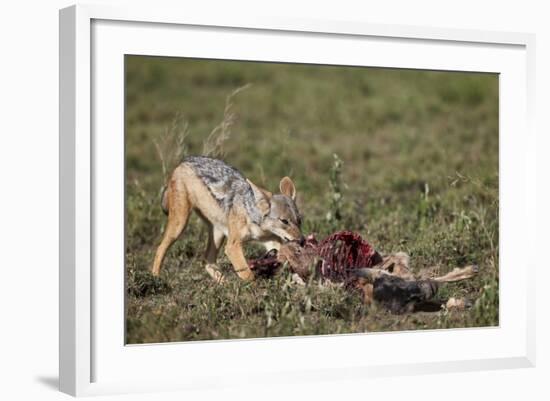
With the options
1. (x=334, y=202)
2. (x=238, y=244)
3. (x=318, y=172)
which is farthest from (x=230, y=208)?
(x=318, y=172)

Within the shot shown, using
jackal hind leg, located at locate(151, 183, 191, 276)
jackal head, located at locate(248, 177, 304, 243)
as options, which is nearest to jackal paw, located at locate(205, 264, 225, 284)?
jackal hind leg, located at locate(151, 183, 191, 276)

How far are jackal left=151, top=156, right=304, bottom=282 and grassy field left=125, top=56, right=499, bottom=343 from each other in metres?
0.26

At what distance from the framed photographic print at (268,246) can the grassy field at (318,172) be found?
30 mm

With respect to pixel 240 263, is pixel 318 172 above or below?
above

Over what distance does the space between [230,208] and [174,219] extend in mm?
425

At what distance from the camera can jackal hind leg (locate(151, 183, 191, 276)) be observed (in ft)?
27.7

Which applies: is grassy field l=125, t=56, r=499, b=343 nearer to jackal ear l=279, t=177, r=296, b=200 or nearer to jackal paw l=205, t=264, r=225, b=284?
jackal paw l=205, t=264, r=225, b=284

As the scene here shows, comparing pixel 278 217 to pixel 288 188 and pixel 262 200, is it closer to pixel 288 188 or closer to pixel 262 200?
pixel 262 200

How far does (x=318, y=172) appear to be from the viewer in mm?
12414

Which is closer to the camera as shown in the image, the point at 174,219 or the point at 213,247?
the point at 174,219

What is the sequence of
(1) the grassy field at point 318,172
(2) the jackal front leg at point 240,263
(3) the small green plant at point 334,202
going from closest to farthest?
(1) the grassy field at point 318,172 → (2) the jackal front leg at point 240,263 → (3) the small green plant at point 334,202

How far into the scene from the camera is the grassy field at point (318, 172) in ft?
26.3

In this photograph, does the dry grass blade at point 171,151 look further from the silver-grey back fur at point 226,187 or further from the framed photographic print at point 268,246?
the silver-grey back fur at point 226,187

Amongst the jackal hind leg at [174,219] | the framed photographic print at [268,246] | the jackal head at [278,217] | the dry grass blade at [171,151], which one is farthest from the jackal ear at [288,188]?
the dry grass blade at [171,151]
